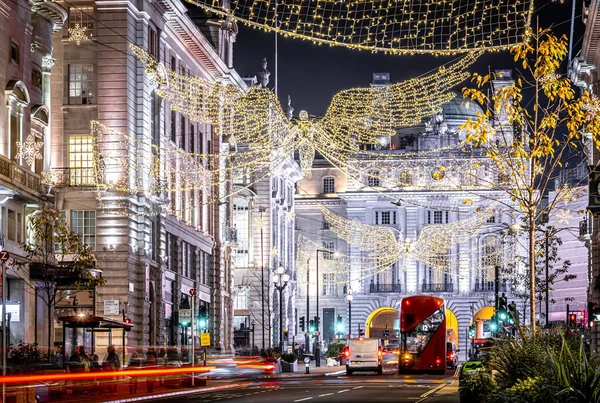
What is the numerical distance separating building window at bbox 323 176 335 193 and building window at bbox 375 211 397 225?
346 inches

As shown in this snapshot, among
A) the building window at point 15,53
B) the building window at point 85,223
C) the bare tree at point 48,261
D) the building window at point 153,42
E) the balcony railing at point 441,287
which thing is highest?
the building window at point 153,42

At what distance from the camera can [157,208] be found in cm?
6706

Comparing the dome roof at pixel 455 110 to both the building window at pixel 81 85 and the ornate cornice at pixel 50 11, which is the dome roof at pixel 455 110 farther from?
the ornate cornice at pixel 50 11

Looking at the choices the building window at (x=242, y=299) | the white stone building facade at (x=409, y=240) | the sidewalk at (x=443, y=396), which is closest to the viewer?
the sidewalk at (x=443, y=396)

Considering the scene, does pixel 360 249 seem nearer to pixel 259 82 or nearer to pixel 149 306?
pixel 259 82

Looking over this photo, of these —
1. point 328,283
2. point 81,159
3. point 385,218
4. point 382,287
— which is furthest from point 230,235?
point 385,218

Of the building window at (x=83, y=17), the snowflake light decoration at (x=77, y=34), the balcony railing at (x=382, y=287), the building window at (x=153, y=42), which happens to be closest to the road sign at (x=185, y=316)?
the snowflake light decoration at (x=77, y=34)

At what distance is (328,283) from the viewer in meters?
144

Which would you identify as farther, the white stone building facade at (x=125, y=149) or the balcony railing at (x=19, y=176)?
the white stone building facade at (x=125, y=149)

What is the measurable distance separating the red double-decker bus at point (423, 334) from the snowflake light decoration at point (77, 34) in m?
22.6

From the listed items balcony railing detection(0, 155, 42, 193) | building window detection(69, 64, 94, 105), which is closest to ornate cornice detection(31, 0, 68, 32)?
balcony railing detection(0, 155, 42, 193)

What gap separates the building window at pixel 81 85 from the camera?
6262 centimetres

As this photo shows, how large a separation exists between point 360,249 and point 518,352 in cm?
11573

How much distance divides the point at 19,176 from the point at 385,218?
3862 inches
